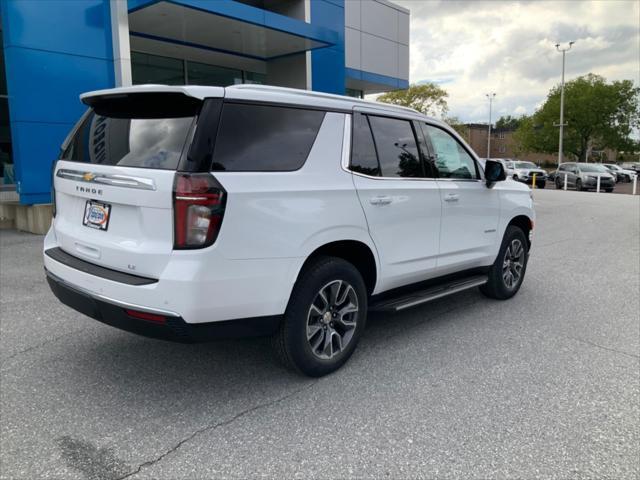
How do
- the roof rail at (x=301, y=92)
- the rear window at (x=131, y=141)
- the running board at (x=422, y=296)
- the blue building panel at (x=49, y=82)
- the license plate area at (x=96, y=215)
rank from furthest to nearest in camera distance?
the blue building panel at (x=49, y=82) < the running board at (x=422, y=296) < the roof rail at (x=301, y=92) < the license plate area at (x=96, y=215) < the rear window at (x=131, y=141)

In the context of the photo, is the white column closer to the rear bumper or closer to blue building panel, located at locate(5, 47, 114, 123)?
blue building panel, located at locate(5, 47, 114, 123)

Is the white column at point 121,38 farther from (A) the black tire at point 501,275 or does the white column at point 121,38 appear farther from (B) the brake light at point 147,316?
(B) the brake light at point 147,316

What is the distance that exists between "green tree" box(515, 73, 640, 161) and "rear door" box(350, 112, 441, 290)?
6512 centimetres

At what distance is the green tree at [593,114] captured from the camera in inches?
2399

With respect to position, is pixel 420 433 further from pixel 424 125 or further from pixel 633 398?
pixel 424 125

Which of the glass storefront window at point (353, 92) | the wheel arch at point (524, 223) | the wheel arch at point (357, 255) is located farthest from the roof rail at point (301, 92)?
the glass storefront window at point (353, 92)

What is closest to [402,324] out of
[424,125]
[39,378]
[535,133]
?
[424,125]

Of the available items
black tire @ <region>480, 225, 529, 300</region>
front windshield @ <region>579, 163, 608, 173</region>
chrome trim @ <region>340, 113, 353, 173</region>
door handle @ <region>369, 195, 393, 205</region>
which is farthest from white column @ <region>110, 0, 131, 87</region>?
front windshield @ <region>579, 163, 608, 173</region>

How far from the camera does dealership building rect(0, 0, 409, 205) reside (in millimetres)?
10078

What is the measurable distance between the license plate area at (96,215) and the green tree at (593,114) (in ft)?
220

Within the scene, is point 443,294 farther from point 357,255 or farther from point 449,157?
point 449,157

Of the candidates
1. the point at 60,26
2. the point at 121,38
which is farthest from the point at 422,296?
the point at 60,26

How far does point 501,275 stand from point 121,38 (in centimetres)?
942

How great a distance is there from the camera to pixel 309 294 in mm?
3379
